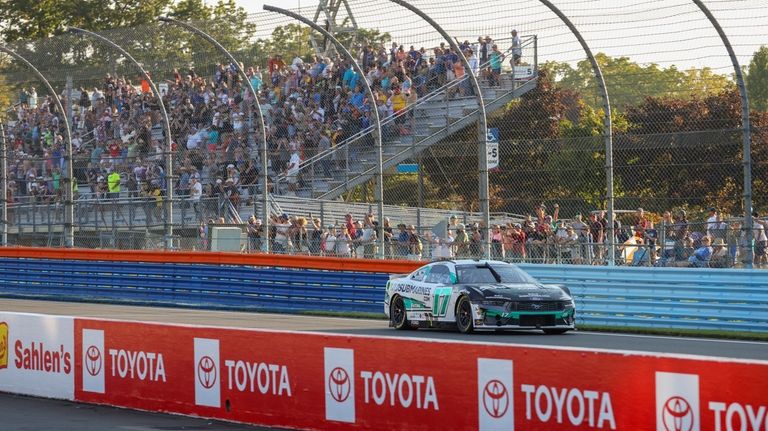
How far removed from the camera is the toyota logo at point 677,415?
24.7ft

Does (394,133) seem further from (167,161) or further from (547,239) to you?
(167,161)

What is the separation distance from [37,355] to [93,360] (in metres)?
0.99

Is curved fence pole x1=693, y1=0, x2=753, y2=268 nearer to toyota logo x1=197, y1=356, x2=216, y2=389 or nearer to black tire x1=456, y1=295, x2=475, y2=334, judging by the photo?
black tire x1=456, y1=295, x2=475, y2=334

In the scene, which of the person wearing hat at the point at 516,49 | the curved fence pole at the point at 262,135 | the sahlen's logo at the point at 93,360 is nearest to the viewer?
the sahlen's logo at the point at 93,360

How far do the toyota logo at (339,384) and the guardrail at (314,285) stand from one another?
949 cm

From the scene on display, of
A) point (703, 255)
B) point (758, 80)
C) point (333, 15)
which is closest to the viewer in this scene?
point (703, 255)

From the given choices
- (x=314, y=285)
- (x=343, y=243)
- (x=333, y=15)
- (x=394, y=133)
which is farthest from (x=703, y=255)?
(x=333, y=15)

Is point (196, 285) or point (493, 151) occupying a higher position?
point (493, 151)

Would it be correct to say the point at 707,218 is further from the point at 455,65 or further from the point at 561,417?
the point at 561,417

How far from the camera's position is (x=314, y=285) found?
2442 centimetres

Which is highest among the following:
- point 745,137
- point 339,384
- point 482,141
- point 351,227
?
point 482,141

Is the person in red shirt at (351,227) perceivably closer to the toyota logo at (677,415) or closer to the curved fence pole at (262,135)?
the curved fence pole at (262,135)

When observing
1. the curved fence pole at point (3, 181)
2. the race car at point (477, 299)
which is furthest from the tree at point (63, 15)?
the race car at point (477, 299)

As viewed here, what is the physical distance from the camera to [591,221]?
19984 millimetres
